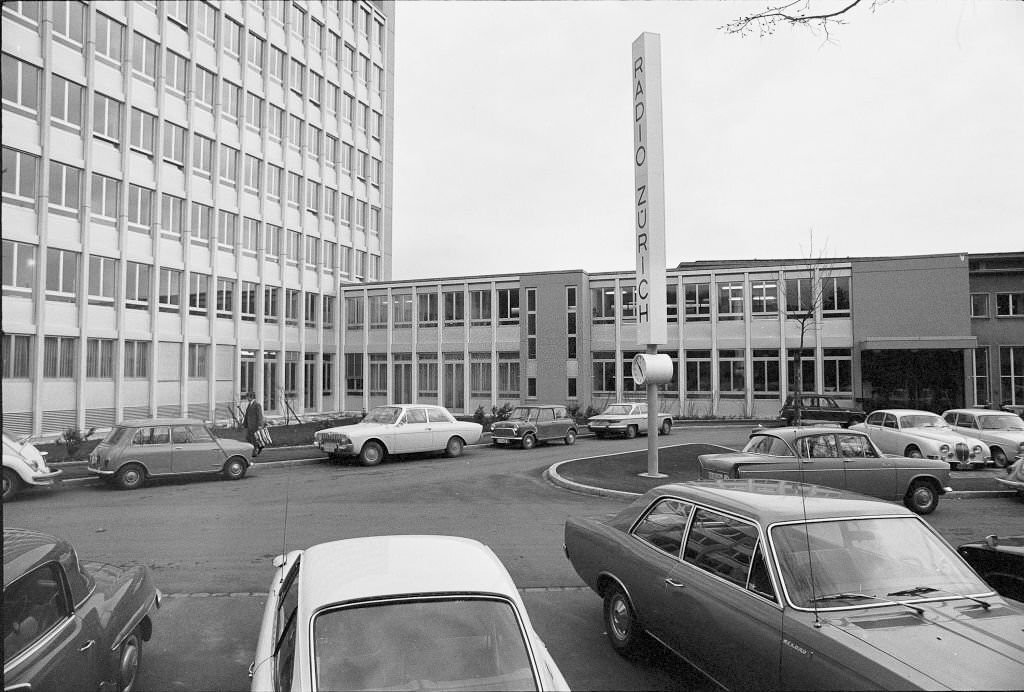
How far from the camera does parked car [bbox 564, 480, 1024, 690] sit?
9.18ft

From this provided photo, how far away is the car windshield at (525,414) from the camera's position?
21219 mm

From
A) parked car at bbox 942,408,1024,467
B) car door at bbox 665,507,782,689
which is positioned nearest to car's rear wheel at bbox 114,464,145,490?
car door at bbox 665,507,782,689

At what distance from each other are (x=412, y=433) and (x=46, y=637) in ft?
47.0

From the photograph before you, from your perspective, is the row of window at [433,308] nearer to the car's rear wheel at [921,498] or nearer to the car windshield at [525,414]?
the car windshield at [525,414]

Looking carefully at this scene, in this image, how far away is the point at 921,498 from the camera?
1004 centimetres

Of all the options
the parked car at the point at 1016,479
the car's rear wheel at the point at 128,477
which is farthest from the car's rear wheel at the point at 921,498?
the car's rear wheel at the point at 128,477

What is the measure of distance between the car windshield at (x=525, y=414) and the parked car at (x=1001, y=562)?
1672cm

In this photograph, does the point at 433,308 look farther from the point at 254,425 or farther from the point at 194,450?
the point at 194,450

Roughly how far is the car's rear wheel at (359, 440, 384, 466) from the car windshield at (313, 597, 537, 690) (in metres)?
13.7

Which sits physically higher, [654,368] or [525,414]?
[654,368]

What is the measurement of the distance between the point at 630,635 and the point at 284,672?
8.98ft

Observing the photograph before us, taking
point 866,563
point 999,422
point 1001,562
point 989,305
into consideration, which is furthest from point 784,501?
point 989,305

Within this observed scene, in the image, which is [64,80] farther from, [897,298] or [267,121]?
[897,298]

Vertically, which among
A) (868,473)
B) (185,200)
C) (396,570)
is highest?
(185,200)
